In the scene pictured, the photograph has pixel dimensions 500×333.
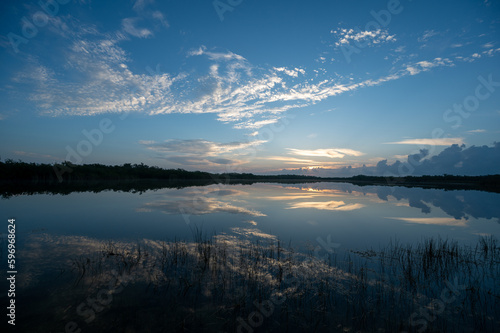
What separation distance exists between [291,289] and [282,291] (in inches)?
11.0

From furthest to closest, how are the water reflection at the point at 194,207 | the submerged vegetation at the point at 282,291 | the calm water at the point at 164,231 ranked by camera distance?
1. the water reflection at the point at 194,207
2. the calm water at the point at 164,231
3. the submerged vegetation at the point at 282,291

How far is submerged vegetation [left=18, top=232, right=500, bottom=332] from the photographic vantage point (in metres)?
4.52

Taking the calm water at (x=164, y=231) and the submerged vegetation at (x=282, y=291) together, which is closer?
the submerged vegetation at (x=282, y=291)

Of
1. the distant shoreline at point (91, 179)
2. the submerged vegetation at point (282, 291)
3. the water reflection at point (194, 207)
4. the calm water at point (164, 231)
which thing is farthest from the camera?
the distant shoreline at point (91, 179)

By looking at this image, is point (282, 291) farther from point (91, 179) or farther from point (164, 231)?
point (91, 179)

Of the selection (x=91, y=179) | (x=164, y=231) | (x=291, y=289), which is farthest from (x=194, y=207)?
(x=91, y=179)

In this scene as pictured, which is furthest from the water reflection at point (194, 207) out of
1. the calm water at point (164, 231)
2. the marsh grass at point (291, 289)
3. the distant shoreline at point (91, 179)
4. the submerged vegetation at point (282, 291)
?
the distant shoreline at point (91, 179)

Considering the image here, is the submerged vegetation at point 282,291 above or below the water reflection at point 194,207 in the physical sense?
below

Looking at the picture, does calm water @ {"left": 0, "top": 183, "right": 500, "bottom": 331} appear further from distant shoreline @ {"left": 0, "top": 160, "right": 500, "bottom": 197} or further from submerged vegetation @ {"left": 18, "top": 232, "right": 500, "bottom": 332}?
distant shoreline @ {"left": 0, "top": 160, "right": 500, "bottom": 197}

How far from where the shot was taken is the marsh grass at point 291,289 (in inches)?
179

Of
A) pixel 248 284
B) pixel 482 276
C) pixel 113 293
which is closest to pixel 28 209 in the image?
pixel 113 293

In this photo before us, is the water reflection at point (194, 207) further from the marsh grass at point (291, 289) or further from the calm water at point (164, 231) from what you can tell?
A: the marsh grass at point (291, 289)

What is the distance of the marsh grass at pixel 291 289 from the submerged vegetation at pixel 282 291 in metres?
0.02

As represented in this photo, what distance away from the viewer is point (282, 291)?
5.73 m
